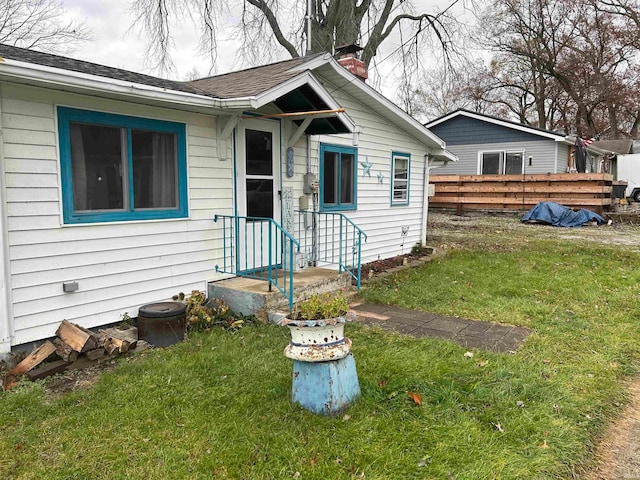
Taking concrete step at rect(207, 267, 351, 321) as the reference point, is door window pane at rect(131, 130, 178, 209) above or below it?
above

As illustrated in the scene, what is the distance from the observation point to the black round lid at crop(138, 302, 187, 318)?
4.55 m

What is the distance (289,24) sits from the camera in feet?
53.1

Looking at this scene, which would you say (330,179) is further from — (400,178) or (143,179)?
(143,179)

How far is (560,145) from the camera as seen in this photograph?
61.4 ft

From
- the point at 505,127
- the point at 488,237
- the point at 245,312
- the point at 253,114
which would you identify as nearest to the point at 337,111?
the point at 253,114

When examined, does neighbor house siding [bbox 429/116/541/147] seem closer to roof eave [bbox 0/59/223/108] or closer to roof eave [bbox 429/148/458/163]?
roof eave [bbox 429/148/458/163]

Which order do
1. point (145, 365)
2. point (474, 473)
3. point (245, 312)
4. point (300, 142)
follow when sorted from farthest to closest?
point (300, 142) < point (245, 312) < point (145, 365) < point (474, 473)

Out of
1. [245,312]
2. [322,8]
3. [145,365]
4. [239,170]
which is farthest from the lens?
[322,8]

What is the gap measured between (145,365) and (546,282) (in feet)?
19.9

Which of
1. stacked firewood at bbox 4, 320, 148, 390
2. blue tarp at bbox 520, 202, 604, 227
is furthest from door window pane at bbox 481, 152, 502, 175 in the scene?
stacked firewood at bbox 4, 320, 148, 390

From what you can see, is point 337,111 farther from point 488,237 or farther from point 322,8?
point 322,8

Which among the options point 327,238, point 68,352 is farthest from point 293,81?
point 68,352

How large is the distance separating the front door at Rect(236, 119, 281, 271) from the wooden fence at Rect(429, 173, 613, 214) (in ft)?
43.0

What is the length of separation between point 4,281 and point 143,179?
1.62 m
